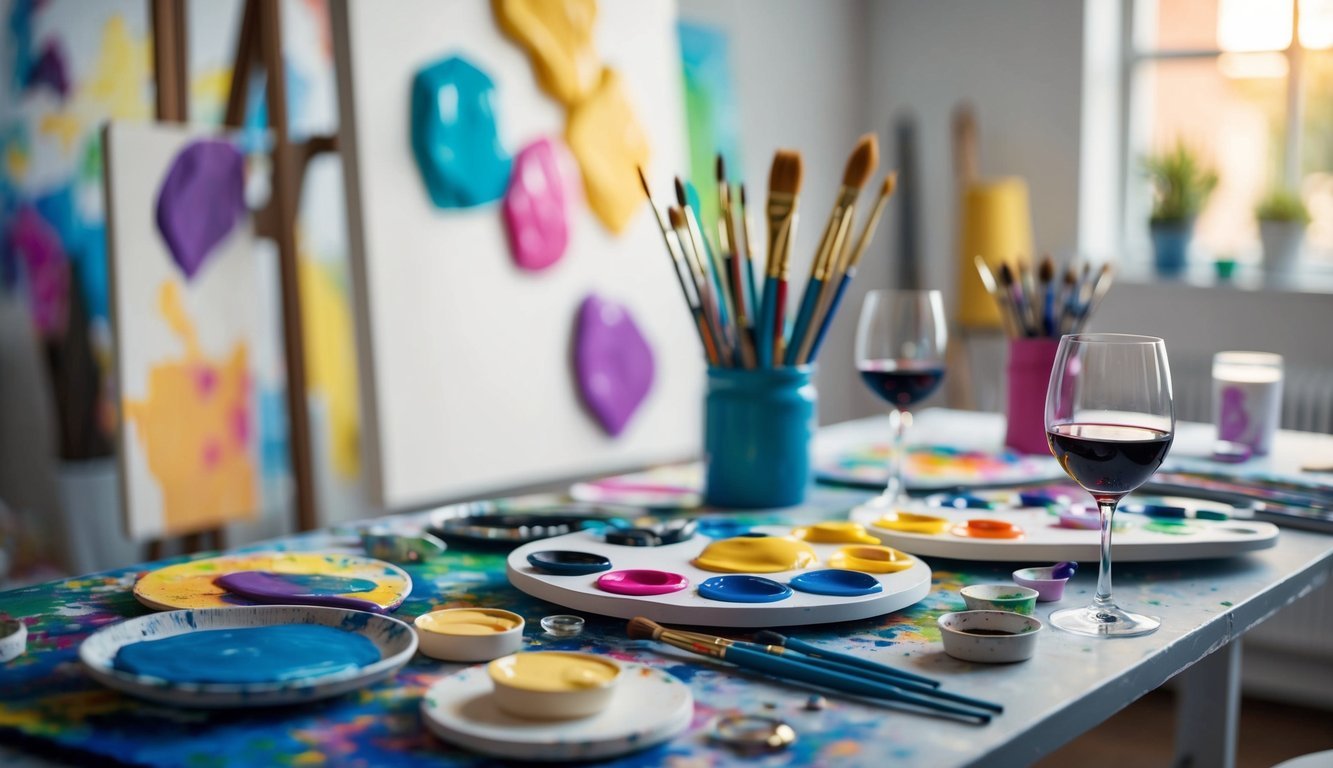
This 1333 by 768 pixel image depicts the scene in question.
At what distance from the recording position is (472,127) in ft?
8.01

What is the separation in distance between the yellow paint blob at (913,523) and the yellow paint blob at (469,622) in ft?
1.43

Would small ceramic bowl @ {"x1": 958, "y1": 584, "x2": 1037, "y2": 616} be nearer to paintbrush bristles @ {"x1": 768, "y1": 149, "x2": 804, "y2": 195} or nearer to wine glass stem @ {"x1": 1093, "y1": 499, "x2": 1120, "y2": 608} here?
wine glass stem @ {"x1": 1093, "y1": 499, "x2": 1120, "y2": 608}

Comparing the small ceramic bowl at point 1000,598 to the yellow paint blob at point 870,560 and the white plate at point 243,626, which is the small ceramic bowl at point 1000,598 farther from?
the white plate at point 243,626

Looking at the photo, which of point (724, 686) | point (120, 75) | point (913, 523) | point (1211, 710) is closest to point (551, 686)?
point (724, 686)

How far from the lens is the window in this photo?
128 inches

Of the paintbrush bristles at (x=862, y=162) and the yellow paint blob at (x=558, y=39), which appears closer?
the paintbrush bristles at (x=862, y=162)

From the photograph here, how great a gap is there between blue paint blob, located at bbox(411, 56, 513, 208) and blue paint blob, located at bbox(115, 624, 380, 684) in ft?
5.12

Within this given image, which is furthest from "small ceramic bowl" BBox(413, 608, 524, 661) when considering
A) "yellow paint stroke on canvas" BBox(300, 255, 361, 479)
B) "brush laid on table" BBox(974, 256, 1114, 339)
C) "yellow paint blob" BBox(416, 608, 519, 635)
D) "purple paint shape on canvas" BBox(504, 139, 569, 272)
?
"yellow paint stroke on canvas" BBox(300, 255, 361, 479)

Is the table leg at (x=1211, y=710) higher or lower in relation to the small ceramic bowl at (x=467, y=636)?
lower

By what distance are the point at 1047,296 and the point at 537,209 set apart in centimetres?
118

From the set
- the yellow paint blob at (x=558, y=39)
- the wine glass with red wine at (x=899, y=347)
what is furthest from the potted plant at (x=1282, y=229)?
the wine glass with red wine at (x=899, y=347)

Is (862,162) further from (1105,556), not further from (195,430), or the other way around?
(195,430)

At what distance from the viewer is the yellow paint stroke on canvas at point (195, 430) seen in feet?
7.36

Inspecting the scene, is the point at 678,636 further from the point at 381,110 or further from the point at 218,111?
the point at 218,111
